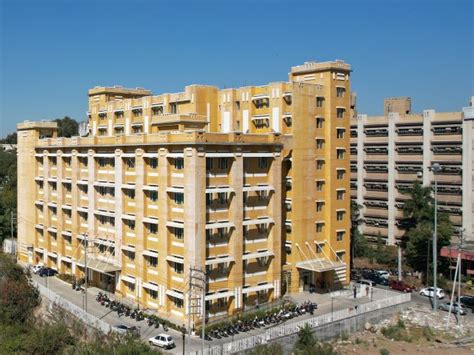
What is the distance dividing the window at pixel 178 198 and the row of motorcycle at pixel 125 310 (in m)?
9.91

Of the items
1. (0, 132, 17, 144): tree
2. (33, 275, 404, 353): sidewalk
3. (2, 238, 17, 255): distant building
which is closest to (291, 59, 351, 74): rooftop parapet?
(33, 275, 404, 353): sidewalk

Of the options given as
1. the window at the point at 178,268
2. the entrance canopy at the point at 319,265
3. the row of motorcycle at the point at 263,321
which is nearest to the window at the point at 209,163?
the window at the point at 178,268

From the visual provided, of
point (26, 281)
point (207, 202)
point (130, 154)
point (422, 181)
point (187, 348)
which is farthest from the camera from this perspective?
point (422, 181)

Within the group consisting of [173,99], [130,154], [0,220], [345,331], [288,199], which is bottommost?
[345,331]

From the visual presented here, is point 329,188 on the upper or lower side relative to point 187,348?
upper

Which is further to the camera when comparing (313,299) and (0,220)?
(0,220)

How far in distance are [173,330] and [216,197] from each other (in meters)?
11.4

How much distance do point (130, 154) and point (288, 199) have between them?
15.8m

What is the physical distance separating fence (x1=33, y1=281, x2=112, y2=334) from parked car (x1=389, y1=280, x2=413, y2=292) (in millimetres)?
31320

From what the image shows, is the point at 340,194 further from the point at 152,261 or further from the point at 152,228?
the point at 152,261

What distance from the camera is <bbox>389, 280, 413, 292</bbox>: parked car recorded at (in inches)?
2445

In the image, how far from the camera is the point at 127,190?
56781 millimetres

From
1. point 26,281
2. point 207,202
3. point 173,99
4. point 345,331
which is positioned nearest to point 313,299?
point 345,331

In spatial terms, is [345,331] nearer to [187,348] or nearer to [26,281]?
[187,348]
